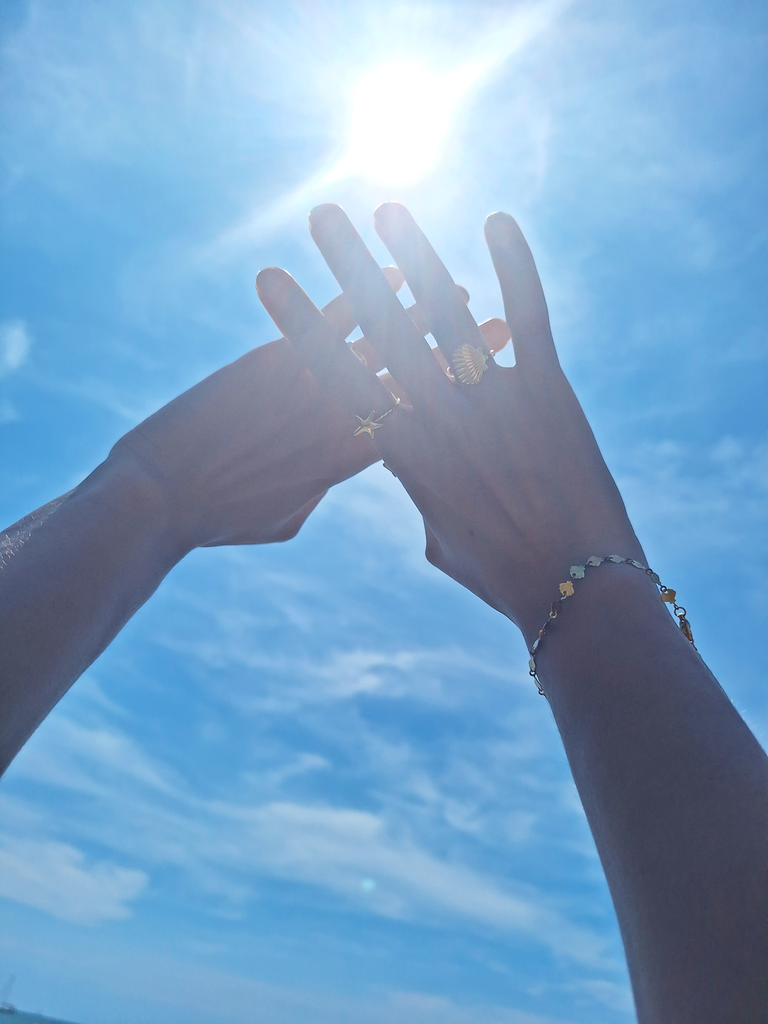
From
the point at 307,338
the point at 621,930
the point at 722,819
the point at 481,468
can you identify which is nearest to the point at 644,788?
the point at 722,819

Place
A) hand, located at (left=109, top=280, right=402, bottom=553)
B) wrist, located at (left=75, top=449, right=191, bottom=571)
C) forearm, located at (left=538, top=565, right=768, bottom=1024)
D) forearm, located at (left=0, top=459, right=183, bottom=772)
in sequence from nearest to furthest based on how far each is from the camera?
forearm, located at (left=538, top=565, right=768, bottom=1024), forearm, located at (left=0, top=459, right=183, bottom=772), wrist, located at (left=75, top=449, right=191, bottom=571), hand, located at (left=109, top=280, right=402, bottom=553)

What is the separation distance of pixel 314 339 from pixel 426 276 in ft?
1.65

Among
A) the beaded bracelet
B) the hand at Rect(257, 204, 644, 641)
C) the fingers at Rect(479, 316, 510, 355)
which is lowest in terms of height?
the beaded bracelet

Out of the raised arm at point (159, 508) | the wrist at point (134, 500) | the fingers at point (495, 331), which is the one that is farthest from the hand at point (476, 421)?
the fingers at point (495, 331)

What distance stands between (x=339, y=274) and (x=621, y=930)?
228 cm

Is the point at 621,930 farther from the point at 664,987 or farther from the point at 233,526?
the point at 233,526

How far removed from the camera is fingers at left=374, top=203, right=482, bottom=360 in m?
2.54

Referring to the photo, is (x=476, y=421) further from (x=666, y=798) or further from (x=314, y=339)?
(x=666, y=798)

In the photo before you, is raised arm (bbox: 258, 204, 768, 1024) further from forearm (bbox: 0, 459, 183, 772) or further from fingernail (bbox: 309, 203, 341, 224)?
forearm (bbox: 0, 459, 183, 772)

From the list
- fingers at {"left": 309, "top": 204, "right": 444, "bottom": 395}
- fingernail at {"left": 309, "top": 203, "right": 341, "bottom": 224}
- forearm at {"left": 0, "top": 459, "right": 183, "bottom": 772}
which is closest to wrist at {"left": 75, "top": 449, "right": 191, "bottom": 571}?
forearm at {"left": 0, "top": 459, "right": 183, "bottom": 772}

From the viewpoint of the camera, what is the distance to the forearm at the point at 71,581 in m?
1.74

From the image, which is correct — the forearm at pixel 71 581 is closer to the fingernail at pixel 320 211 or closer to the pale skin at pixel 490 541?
the pale skin at pixel 490 541

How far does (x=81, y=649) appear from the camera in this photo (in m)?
1.98

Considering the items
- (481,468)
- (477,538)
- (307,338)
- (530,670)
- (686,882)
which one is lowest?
(686,882)
